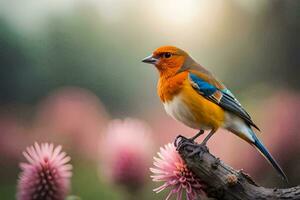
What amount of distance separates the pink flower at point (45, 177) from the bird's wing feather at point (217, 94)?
25 cm

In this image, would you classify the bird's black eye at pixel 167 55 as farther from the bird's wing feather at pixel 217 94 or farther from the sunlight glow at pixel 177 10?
the sunlight glow at pixel 177 10

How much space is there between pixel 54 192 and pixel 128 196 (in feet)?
0.79

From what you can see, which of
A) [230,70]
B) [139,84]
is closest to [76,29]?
[139,84]

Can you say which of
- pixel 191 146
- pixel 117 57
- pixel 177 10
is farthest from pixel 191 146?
pixel 117 57

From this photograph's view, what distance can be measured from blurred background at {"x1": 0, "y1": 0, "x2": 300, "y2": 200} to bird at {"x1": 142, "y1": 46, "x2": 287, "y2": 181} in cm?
77

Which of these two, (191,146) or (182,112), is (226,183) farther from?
(182,112)

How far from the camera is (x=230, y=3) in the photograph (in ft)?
7.45

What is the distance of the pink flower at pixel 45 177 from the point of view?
0.96 meters

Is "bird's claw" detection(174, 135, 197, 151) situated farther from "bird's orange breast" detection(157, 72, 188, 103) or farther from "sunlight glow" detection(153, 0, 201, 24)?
"sunlight glow" detection(153, 0, 201, 24)

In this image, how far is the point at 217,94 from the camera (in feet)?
3.41

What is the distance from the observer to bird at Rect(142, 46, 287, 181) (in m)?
1.00

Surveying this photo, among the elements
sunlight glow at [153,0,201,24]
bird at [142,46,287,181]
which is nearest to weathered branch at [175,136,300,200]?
bird at [142,46,287,181]

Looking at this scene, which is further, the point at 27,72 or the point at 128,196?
the point at 27,72

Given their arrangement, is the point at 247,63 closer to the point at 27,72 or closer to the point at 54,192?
the point at 27,72
